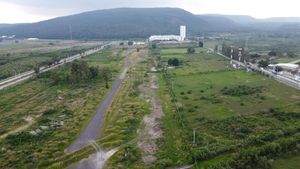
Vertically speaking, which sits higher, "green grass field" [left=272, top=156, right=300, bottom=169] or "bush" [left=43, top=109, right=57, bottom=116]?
"bush" [left=43, top=109, right=57, bottom=116]

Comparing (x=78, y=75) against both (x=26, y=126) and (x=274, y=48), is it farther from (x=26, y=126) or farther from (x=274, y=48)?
(x=274, y=48)

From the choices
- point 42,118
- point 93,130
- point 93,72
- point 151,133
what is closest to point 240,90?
point 151,133

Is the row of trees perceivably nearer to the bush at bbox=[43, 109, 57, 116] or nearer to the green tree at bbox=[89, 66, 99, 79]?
the green tree at bbox=[89, 66, 99, 79]

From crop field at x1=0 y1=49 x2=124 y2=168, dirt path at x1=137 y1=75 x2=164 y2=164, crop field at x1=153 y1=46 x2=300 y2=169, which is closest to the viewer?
crop field at x1=153 y1=46 x2=300 y2=169

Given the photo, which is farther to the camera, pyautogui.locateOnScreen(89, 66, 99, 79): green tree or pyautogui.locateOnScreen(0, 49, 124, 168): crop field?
pyautogui.locateOnScreen(89, 66, 99, 79): green tree

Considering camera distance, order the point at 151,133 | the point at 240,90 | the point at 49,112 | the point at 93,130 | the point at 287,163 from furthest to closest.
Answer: the point at 240,90 < the point at 49,112 < the point at 93,130 < the point at 151,133 < the point at 287,163

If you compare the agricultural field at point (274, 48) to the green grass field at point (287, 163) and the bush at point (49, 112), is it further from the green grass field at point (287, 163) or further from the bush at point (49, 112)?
the green grass field at point (287, 163)

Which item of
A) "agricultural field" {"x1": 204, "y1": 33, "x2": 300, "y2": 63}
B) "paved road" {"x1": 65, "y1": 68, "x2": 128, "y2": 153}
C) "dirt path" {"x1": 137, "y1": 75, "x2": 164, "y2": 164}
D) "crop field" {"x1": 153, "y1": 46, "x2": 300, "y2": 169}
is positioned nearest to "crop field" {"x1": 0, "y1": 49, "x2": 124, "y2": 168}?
"paved road" {"x1": 65, "y1": 68, "x2": 128, "y2": 153}

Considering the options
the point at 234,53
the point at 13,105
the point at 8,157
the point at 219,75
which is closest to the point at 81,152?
the point at 8,157

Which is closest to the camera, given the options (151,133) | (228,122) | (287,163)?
A: (287,163)
